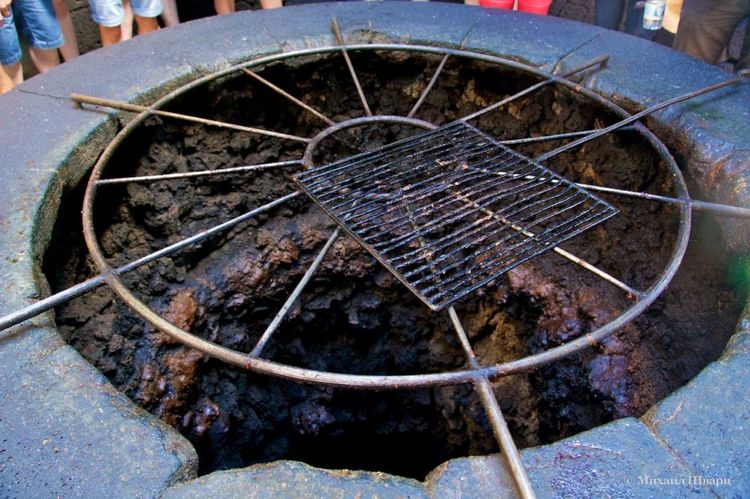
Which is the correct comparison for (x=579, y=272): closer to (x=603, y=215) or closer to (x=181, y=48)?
(x=603, y=215)

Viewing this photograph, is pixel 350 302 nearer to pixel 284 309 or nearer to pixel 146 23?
pixel 284 309

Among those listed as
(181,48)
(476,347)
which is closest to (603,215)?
(476,347)

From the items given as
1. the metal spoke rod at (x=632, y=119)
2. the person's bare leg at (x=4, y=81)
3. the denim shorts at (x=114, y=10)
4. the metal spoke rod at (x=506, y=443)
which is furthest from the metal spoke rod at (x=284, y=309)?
the denim shorts at (x=114, y=10)

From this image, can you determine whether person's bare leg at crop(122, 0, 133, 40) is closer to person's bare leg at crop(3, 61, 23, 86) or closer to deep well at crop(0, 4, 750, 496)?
person's bare leg at crop(3, 61, 23, 86)

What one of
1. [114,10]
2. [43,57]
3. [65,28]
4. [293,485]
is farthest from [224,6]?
[293,485]

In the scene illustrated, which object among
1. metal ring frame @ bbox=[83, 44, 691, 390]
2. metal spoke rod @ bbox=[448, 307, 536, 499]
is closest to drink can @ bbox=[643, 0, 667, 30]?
metal ring frame @ bbox=[83, 44, 691, 390]
